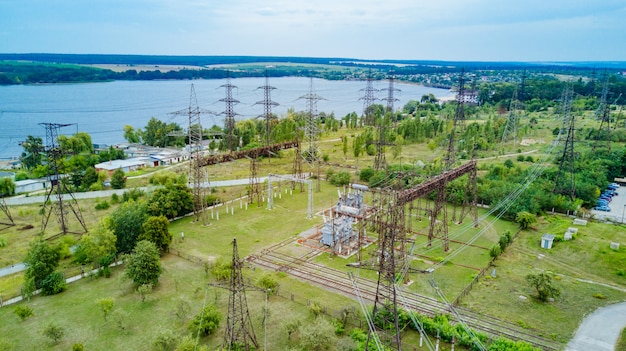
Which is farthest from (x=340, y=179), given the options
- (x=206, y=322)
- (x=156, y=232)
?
(x=206, y=322)

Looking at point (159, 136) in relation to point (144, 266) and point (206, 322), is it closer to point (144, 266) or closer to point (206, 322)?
point (144, 266)

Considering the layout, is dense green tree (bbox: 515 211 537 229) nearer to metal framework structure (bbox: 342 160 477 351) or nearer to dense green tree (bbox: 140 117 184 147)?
metal framework structure (bbox: 342 160 477 351)

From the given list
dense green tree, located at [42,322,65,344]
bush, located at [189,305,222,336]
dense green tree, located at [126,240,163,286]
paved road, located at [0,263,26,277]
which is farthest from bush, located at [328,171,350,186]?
dense green tree, located at [42,322,65,344]

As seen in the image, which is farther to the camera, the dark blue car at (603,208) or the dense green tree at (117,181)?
the dense green tree at (117,181)

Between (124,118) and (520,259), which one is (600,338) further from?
(124,118)

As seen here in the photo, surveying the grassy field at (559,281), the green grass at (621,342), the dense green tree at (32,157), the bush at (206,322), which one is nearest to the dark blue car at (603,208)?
the grassy field at (559,281)

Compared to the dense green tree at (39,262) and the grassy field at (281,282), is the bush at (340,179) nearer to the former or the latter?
the grassy field at (281,282)

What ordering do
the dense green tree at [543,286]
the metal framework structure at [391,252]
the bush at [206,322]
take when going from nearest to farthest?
the metal framework structure at [391,252] → the bush at [206,322] → the dense green tree at [543,286]
